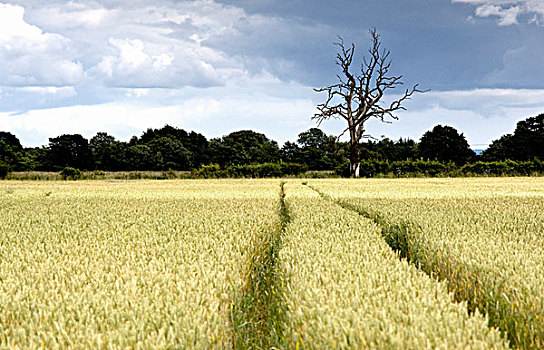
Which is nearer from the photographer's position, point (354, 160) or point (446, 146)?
point (354, 160)

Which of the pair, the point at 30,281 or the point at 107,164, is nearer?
the point at 30,281

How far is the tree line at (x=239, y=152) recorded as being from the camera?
5728cm

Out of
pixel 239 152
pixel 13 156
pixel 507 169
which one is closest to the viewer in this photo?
pixel 507 169

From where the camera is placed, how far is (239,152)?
59.9 metres

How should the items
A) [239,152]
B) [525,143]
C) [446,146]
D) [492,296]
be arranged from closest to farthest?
1. [492,296]
2. [525,143]
3. [239,152]
4. [446,146]

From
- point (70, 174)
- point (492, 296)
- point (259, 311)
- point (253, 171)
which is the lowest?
point (259, 311)

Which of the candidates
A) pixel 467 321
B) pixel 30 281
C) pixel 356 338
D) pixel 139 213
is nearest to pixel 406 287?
pixel 467 321

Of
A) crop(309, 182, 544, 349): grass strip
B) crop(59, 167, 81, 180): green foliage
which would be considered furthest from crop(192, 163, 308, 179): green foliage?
crop(309, 182, 544, 349): grass strip

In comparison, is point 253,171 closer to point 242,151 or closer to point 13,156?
point 242,151

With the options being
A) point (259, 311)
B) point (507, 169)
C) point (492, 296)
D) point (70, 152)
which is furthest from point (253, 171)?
→ point (70, 152)

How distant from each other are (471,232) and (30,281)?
3.69 m

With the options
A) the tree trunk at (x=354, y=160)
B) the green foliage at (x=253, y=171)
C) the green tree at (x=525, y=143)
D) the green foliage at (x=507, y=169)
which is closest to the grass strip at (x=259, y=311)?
the green foliage at (x=253, y=171)

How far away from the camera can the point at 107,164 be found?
6353cm

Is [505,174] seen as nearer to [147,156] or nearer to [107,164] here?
[147,156]
